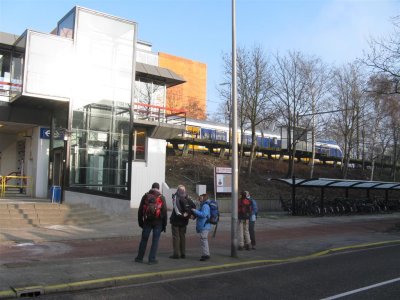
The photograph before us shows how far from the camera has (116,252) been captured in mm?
11648

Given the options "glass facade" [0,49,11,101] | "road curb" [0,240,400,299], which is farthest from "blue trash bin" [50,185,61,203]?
"road curb" [0,240,400,299]

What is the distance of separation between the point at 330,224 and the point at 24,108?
56.4 feet

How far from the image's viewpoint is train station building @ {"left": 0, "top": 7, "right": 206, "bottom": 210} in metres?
20.8

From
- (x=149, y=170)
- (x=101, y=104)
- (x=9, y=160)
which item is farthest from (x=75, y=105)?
(x=9, y=160)

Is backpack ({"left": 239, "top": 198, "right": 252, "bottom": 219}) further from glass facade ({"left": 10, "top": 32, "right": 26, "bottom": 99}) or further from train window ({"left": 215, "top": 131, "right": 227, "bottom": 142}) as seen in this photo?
train window ({"left": 215, "top": 131, "right": 227, "bottom": 142})

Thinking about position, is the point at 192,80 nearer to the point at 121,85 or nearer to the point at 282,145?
the point at 282,145

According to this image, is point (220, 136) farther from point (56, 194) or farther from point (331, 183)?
point (56, 194)

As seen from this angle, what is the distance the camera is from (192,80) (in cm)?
10500

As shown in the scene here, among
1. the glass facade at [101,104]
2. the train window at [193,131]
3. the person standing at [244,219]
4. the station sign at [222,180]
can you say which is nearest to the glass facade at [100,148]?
the glass facade at [101,104]

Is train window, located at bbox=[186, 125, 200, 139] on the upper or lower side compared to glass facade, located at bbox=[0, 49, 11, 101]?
lower

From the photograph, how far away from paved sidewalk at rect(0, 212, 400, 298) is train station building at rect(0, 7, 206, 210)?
3490mm

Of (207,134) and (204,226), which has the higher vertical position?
(207,134)

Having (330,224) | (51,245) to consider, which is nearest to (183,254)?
(51,245)

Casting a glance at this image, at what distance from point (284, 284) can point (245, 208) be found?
14.5 feet
